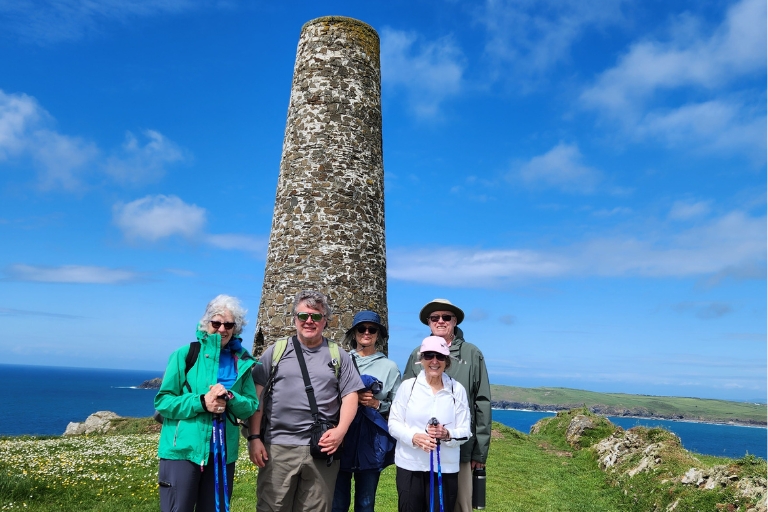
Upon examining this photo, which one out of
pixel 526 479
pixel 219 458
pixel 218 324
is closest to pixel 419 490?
pixel 219 458

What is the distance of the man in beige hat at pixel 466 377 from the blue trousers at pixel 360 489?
32.6 inches

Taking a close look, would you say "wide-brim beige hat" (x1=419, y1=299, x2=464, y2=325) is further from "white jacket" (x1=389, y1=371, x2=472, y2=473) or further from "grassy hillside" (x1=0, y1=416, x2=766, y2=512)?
"grassy hillside" (x1=0, y1=416, x2=766, y2=512)

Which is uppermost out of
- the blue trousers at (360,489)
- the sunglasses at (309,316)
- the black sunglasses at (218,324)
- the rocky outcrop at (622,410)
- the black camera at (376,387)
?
the sunglasses at (309,316)

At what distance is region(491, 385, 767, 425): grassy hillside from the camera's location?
3989 inches

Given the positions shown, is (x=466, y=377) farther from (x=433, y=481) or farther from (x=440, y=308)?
(x=433, y=481)

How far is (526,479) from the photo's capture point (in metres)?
12.2

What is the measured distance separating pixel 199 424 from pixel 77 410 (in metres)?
115

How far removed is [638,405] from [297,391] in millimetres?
118743

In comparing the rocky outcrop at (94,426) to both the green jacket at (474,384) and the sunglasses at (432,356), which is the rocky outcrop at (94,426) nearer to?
the green jacket at (474,384)

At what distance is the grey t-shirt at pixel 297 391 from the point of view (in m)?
5.10

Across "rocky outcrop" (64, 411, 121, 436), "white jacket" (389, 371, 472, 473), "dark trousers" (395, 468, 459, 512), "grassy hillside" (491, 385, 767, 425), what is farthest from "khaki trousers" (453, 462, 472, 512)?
"grassy hillside" (491, 385, 767, 425)

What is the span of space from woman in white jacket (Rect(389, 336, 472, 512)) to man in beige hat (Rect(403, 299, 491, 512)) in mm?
316

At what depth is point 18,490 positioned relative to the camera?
795cm

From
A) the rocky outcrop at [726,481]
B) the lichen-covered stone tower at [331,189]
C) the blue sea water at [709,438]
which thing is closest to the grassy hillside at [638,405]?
the blue sea water at [709,438]
